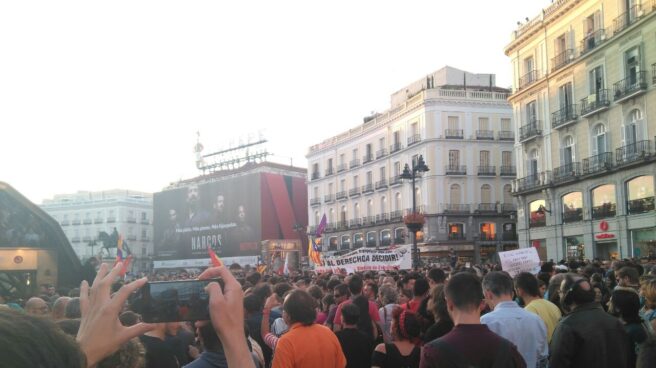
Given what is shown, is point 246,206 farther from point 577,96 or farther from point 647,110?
point 647,110

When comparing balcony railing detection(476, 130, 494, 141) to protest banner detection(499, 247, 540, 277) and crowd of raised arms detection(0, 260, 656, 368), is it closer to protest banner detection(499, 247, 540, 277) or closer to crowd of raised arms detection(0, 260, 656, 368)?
protest banner detection(499, 247, 540, 277)

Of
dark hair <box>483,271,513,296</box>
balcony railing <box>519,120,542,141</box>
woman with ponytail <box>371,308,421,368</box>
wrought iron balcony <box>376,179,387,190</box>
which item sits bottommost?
woman with ponytail <box>371,308,421,368</box>

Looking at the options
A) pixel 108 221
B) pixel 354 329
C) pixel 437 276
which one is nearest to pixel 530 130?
pixel 437 276

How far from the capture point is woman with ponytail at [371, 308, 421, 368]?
17.8 ft

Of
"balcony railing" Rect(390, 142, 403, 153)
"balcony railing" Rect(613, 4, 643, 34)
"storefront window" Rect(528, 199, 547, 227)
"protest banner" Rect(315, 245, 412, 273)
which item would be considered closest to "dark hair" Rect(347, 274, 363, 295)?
"protest banner" Rect(315, 245, 412, 273)

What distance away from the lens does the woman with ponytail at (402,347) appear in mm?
5422

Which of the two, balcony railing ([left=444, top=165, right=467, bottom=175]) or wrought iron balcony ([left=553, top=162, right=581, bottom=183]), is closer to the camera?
wrought iron balcony ([left=553, top=162, right=581, bottom=183])

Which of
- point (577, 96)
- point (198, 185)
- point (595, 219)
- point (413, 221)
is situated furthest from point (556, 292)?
point (198, 185)

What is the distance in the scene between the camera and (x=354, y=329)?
6160mm

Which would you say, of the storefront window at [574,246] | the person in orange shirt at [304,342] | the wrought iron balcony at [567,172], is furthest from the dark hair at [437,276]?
the wrought iron balcony at [567,172]

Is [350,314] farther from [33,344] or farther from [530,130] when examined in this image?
[530,130]

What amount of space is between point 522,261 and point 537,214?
1004 inches

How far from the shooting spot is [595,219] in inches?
1215

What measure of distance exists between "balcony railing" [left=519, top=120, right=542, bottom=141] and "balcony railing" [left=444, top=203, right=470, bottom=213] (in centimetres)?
1283
